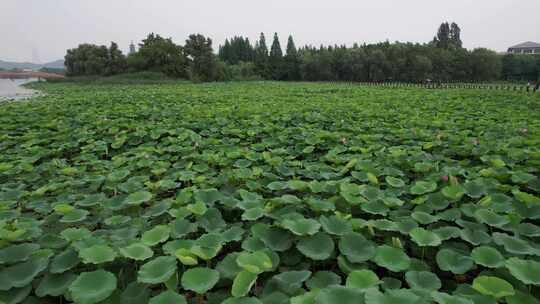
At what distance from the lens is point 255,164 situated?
123 inches

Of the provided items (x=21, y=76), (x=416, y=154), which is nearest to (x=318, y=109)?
(x=416, y=154)

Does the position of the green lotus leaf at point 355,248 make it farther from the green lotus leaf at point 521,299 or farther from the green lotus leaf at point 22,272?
the green lotus leaf at point 22,272

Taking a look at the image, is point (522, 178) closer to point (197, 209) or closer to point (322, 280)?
point (322, 280)

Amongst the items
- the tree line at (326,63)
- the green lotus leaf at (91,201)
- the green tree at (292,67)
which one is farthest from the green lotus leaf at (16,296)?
the green tree at (292,67)

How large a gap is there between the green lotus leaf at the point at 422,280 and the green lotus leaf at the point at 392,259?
4 cm

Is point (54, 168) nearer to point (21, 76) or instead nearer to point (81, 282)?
point (81, 282)

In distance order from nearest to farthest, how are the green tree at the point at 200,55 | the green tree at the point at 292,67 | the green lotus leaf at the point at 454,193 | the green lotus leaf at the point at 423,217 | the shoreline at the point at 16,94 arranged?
the green lotus leaf at the point at 423,217, the green lotus leaf at the point at 454,193, the shoreline at the point at 16,94, the green tree at the point at 200,55, the green tree at the point at 292,67

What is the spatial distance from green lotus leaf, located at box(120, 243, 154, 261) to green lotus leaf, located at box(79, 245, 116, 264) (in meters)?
0.05

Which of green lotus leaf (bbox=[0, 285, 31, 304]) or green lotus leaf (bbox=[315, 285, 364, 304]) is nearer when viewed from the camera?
green lotus leaf (bbox=[315, 285, 364, 304])

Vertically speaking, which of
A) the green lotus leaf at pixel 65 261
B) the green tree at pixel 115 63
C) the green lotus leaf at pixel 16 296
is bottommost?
the green lotus leaf at pixel 16 296

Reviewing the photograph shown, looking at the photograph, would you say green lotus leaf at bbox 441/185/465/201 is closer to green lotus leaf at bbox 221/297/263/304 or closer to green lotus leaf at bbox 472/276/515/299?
green lotus leaf at bbox 472/276/515/299

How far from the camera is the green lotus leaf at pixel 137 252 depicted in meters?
1.36

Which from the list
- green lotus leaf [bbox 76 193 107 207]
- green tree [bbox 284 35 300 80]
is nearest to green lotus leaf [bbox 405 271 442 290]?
green lotus leaf [bbox 76 193 107 207]

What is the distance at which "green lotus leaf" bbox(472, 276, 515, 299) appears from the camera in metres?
1.17
